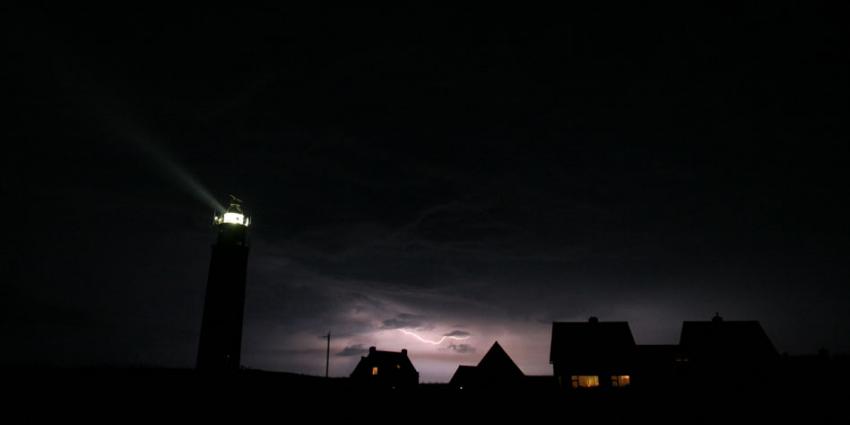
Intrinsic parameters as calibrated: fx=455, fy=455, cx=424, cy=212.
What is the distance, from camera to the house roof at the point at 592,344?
42.1 meters

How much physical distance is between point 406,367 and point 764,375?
1511 inches

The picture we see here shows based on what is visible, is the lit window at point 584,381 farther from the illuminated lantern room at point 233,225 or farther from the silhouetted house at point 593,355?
the illuminated lantern room at point 233,225

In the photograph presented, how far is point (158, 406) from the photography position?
22.1m

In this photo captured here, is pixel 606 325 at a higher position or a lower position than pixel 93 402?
higher

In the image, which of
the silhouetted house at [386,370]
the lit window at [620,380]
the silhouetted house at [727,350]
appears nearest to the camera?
the lit window at [620,380]

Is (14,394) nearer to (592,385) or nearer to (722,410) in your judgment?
(722,410)

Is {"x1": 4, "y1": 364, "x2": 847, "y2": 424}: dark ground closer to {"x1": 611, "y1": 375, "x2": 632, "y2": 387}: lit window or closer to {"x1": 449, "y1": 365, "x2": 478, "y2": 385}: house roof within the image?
{"x1": 611, "y1": 375, "x2": 632, "y2": 387}: lit window

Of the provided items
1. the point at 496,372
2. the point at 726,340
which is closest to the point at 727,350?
the point at 726,340

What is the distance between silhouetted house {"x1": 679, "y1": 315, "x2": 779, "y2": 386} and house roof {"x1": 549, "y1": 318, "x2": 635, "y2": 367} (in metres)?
6.39

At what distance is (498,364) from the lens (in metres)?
44.8

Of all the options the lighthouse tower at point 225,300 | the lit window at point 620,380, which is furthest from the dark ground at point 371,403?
the lit window at point 620,380

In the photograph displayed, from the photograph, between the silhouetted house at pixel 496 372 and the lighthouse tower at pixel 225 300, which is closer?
the lighthouse tower at pixel 225 300

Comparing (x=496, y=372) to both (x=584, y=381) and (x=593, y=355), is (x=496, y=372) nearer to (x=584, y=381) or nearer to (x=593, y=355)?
(x=584, y=381)

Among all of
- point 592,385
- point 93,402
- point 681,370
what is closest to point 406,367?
point 592,385
